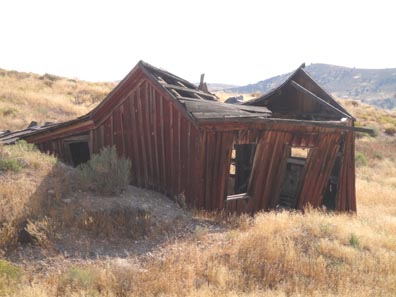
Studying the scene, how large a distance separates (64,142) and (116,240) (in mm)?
5108

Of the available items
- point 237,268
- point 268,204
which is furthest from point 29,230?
point 268,204

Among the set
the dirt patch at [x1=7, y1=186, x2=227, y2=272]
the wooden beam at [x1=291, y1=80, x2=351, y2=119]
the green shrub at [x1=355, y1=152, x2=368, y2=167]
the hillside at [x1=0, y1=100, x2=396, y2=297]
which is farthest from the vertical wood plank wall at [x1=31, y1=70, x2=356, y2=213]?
the green shrub at [x1=355, y1=152, x2=368, y2=167]

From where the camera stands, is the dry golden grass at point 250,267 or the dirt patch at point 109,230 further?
the dirt patch at point 109,230

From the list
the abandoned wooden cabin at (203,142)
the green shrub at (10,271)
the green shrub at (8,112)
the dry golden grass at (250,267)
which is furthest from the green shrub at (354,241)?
the green shrub at (8,112)

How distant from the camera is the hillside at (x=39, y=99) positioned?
768 inches

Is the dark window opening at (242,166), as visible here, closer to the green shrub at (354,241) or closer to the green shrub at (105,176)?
the green shrub at (105,176)

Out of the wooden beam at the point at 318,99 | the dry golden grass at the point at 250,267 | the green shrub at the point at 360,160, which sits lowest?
the green shrub at the point at 360,160

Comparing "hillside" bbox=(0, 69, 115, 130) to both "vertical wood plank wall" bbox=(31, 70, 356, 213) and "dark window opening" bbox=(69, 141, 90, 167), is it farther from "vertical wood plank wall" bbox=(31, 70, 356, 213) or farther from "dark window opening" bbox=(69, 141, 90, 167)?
"vertical wood plank wall" bbox=(31, 70, 356, 213)

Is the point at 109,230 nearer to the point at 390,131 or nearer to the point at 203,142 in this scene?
the point at 203,142

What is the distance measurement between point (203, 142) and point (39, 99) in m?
18.4

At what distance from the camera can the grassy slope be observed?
16.5ft

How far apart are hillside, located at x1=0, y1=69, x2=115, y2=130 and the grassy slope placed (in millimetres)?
11976

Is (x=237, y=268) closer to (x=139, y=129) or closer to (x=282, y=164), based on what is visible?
(x=282, y=164)

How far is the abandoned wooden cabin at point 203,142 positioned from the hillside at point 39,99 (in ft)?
30.6
